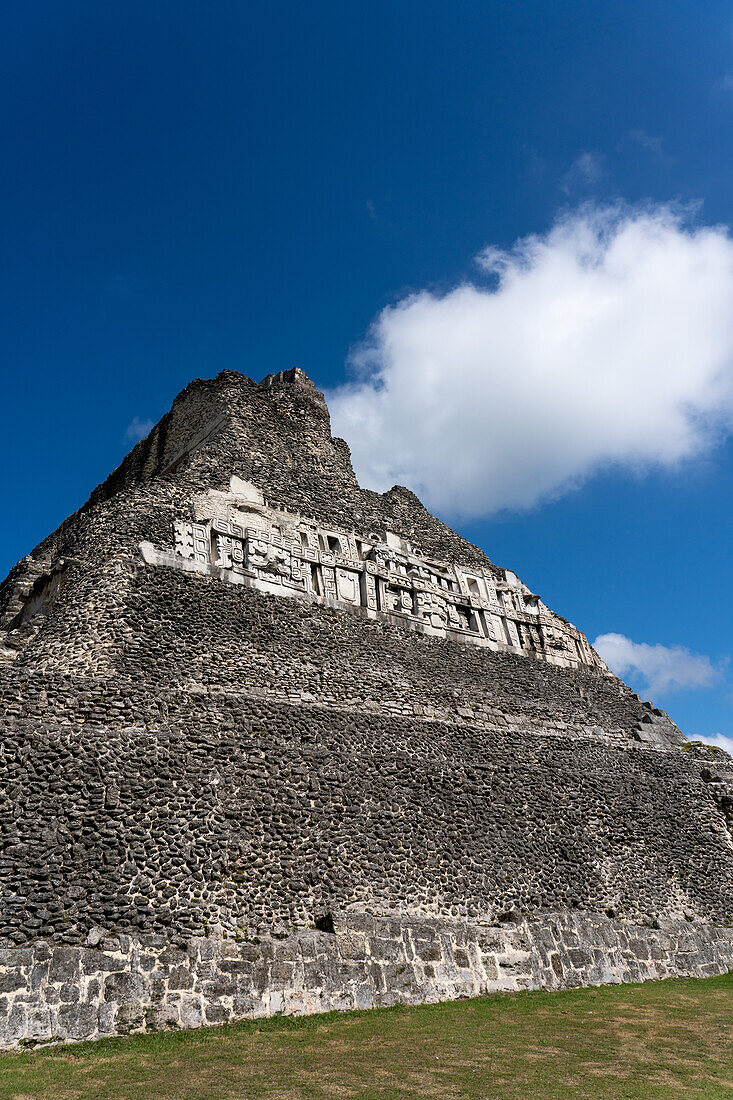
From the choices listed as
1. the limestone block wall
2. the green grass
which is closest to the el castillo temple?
the limestone block wall

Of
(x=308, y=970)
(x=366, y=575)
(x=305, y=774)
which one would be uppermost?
(x=366, y=575)

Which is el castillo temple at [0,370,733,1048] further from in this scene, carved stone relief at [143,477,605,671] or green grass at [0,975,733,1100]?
green grass at [0,975,733,1100]

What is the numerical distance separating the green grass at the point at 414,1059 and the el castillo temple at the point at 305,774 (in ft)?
2.40

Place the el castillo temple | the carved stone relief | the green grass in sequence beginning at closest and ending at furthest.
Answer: the green grass
the el castillo temple
the carved stone relief

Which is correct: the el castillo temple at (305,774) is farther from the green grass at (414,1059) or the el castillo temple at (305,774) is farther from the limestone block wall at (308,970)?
the green grass at (414,1059)

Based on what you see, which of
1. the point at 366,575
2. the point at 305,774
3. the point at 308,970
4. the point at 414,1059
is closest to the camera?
the point at 414,1059

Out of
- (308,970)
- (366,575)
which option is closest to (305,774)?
(308,970)

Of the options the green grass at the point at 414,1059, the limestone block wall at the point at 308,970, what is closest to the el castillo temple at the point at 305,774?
the limestone block wall at the point at 308,970

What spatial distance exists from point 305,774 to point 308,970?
10.9 feet

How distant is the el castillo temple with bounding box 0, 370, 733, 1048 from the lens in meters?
10.0

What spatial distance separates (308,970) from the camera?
35.1ft

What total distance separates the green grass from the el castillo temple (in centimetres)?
73

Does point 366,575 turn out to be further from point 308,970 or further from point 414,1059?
point 414,1059

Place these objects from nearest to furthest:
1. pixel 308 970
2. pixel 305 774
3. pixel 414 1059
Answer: pixel 414 1059, pixel 308 970, pixel 305 774
